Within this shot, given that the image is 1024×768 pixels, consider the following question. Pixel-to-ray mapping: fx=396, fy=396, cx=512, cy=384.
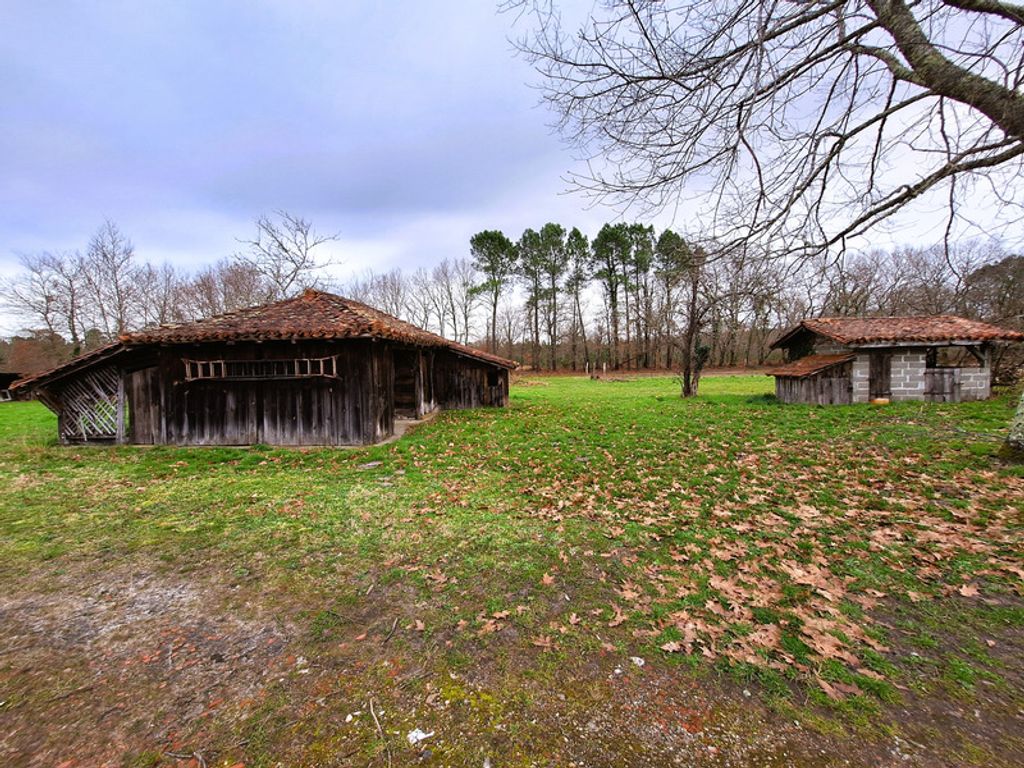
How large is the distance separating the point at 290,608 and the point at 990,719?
4.62 m

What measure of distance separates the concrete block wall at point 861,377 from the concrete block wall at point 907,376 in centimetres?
86

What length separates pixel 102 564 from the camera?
4.09 meters

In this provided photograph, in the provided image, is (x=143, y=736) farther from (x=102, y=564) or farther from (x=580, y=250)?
(x=580, y=250)

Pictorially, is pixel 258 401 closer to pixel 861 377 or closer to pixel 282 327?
pixel 282 327

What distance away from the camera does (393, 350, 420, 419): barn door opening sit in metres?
13.7

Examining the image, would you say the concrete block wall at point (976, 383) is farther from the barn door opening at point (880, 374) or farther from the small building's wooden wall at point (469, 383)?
the small building's wooden wall at point (469, 383)

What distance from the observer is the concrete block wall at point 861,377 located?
47.6 feet

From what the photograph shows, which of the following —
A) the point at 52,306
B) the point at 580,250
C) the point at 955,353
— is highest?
the point at 580,250

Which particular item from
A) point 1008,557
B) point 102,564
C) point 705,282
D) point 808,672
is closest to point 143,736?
point 102,564

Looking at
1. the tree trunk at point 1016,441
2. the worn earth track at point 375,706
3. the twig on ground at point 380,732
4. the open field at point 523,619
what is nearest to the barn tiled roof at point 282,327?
the open field at point 523,619

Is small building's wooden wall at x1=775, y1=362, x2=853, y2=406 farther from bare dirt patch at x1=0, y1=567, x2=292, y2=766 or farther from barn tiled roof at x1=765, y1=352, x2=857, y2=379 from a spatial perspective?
bare dirt patch at x1=0, y1=567, x2=292, y2=766

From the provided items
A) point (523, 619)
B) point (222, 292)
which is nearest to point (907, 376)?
point (523, 619)

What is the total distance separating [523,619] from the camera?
10.3ft

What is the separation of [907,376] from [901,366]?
421 millimetres
